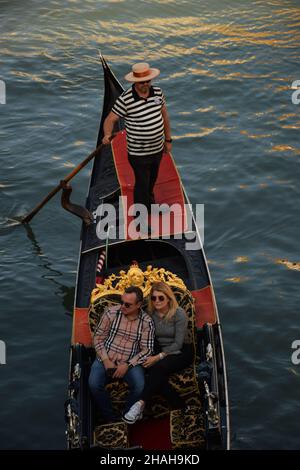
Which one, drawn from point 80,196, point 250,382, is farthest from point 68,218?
point 250,382

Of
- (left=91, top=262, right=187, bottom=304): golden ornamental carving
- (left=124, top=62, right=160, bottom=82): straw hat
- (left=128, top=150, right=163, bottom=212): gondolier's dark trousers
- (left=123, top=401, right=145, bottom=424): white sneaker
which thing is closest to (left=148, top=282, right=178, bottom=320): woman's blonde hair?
(left=91, top=262, right=187, bottom=304): golden ornamental carving

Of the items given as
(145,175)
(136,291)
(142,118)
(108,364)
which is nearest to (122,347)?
(108,364)

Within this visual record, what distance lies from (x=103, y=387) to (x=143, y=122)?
2.27m

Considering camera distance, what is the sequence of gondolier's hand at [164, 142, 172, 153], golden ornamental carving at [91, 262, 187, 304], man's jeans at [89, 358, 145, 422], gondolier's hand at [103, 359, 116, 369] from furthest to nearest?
gondolier's hand at [164, 142, 172, 153]
golden ornamental carving at [91, 262, 187, 304]
gondolier's hand at [103, 359, 116, 369]
man's jeans at [89, 358, 145, 422]

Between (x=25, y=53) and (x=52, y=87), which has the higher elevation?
(x=25, y=53)

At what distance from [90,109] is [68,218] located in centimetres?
271

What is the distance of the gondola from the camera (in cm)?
483

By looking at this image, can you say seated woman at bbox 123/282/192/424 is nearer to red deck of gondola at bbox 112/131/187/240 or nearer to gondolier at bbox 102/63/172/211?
red deck of gondola at bbox 112/131/187/240

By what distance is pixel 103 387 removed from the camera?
4918mm

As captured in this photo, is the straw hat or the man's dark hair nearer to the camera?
the man's dark hair

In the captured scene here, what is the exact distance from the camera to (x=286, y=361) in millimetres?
6270

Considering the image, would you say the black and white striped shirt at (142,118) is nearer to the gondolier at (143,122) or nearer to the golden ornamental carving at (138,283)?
the gondolier at (143,122)

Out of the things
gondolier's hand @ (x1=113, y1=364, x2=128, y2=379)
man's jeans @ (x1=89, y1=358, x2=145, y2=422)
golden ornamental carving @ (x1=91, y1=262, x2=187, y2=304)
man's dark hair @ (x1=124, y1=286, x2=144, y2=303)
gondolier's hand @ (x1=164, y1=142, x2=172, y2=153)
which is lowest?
man's jeans @ (x1=89, y1=358, x2=145, y2=422)

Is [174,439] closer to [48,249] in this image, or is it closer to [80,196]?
[48,249]
